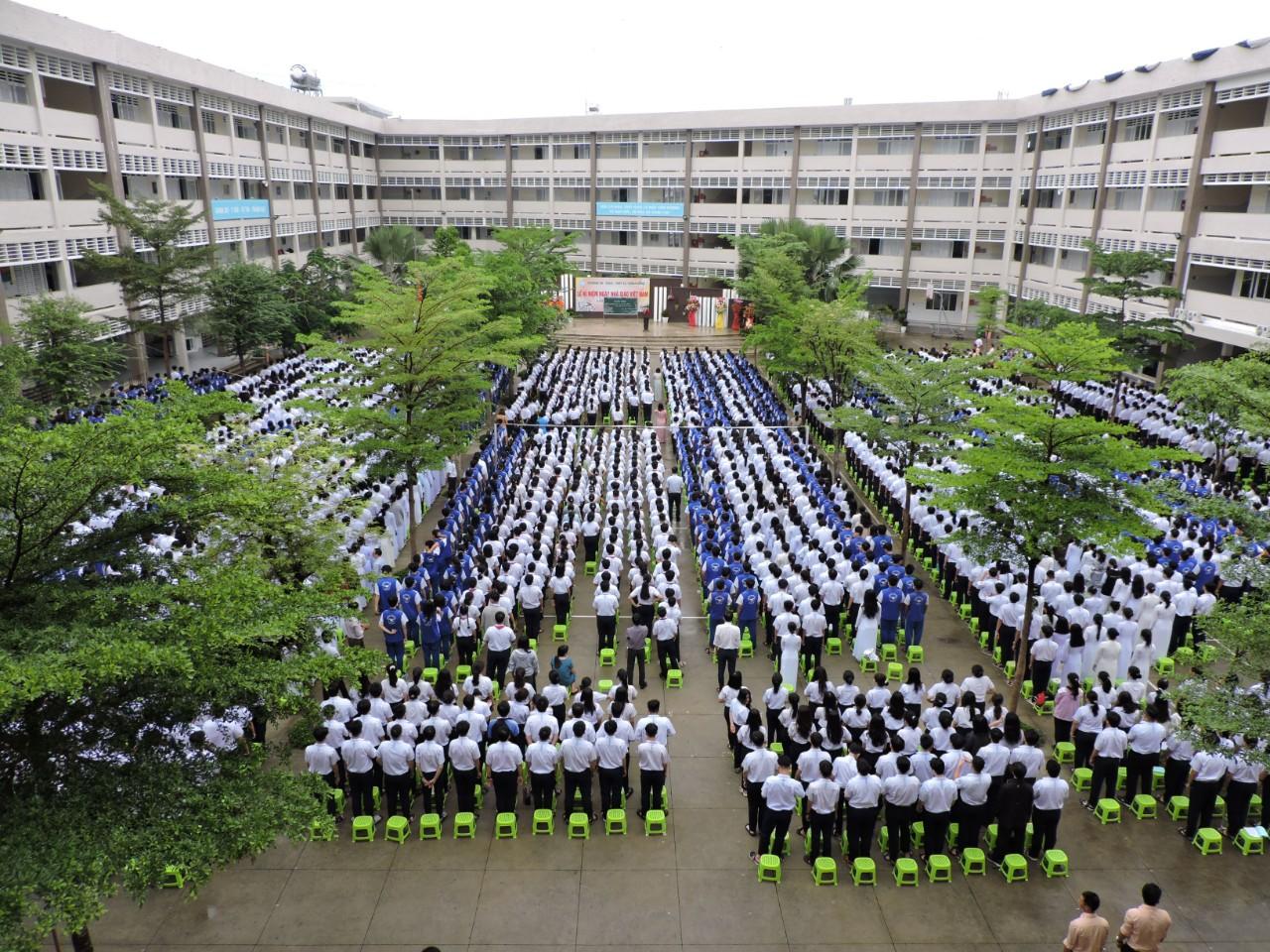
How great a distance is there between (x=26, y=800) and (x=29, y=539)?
1.45 meters

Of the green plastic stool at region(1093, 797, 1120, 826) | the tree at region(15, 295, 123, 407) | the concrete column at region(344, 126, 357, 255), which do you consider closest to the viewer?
the green plastic stool at region(1093, 797, 1120, 826)

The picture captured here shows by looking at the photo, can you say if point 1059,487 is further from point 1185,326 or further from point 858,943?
point 1185,326

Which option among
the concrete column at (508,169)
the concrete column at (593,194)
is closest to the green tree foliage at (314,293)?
the concrete column at (508,169)

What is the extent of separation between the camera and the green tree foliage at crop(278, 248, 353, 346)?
31922 mm

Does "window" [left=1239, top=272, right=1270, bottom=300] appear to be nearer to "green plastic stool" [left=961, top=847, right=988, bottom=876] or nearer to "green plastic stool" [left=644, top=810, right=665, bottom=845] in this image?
"green plastic stool" [left=961, top=847, right=988, bottom=876]

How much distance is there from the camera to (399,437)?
14516 millimetres

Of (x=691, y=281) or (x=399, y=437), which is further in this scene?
(x=691, y=281)

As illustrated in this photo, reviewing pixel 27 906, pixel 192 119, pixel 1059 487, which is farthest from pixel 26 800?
pixel 192 119

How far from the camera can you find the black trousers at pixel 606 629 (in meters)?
12.0

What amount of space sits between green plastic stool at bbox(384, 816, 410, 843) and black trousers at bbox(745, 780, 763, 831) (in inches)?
133

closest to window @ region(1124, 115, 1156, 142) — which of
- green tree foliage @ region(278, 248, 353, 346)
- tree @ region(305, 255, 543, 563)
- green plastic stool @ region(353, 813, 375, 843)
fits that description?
tree @ region(305, 255, 543, 563)

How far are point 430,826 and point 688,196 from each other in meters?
41.8

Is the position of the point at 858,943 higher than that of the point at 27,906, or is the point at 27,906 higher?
the point at 27,906

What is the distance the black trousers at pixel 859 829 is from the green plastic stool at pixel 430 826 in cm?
397
